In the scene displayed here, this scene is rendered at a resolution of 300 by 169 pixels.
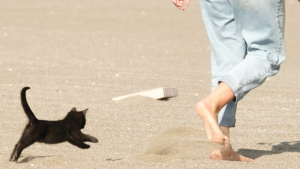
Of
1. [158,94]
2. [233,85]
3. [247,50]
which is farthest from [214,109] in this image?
[158,94]

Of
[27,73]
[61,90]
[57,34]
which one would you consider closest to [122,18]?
[57,34]

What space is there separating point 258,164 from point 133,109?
80.5 inches

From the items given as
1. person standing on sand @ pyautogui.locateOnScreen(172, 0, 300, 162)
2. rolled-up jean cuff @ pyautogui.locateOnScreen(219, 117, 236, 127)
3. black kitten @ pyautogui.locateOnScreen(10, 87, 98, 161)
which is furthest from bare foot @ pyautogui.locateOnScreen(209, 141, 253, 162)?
black kitten @ pyautogui.locateOnScreen(10, 87, 98, 161)

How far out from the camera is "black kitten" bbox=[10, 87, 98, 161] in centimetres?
341

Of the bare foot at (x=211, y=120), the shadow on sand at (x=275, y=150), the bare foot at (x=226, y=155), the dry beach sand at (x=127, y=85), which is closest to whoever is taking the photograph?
the bare foot at (x=211, y=120)

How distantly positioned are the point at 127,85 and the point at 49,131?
3.29 meters

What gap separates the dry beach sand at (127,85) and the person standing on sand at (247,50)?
0.75 ft

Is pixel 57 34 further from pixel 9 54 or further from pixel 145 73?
pixel 145 73

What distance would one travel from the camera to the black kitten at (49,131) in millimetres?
3410

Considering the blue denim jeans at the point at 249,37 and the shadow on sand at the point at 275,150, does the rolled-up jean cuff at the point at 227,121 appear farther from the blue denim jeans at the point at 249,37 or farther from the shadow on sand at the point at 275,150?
the shadow on sand at the point at 275,150

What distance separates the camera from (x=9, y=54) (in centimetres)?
837

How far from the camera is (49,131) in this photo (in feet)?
11.4

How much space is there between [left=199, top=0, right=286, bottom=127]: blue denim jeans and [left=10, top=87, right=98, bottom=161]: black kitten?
91 cm

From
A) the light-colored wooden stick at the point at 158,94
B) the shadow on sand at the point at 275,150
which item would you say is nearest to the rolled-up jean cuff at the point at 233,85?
the shadow on sand at the point at 275,150
